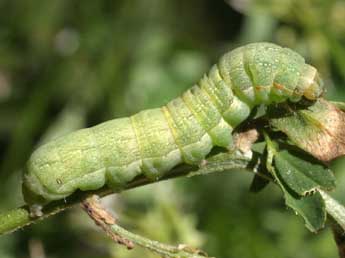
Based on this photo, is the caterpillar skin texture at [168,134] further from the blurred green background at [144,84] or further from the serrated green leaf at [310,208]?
the blurred green background at [144,84]

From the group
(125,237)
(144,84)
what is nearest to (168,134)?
(125,237)

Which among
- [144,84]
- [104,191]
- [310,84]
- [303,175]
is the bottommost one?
[144,84]

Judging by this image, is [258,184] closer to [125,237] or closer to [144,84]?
[125,237]

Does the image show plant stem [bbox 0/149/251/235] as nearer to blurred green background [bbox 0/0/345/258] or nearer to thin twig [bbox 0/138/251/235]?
thin twig [bbox 0/138/251/235]

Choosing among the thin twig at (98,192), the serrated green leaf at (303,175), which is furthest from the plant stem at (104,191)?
the serrated green leaf at (303,175)

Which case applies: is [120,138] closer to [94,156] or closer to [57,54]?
[94,156]

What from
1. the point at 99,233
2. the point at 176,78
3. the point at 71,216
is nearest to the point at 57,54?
the point at 176,78
